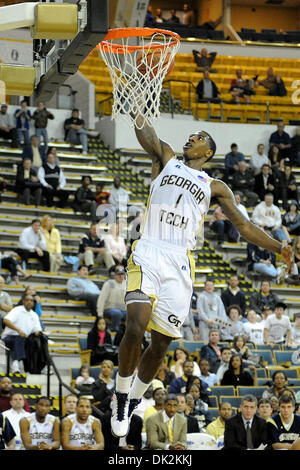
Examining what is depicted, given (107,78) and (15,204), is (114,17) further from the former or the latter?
(15,204)

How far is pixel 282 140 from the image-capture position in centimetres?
2219

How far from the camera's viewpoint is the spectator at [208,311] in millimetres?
15531

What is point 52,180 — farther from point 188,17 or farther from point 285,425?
point 188,17

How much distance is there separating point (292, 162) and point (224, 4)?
33.3ft

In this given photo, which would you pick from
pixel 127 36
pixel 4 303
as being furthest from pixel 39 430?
pixel 127 36

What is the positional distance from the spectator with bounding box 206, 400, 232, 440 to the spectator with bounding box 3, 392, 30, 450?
2.28 m

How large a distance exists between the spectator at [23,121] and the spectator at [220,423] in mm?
8834

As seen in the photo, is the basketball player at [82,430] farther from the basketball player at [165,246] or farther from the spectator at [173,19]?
the spectator at [173,19]

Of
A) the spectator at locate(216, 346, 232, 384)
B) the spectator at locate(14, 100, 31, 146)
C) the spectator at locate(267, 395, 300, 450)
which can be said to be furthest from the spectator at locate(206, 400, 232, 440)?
the spectator at locate(14, 100, 31, 146)

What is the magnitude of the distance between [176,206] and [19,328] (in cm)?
671

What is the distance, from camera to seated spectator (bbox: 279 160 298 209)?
20.4 metres

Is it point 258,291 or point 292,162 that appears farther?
point 292,162

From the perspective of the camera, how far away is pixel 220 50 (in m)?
27.3
